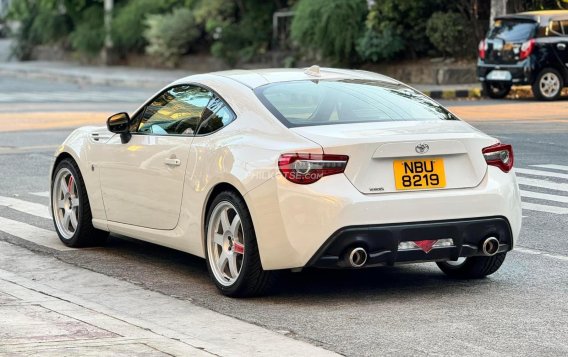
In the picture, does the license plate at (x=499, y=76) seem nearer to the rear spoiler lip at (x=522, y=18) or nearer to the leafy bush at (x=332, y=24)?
the rear spoiler lip at (x=522, y=18)

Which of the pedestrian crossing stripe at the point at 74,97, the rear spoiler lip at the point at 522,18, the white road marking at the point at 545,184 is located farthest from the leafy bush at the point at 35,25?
the white road marking at the point at 545,184

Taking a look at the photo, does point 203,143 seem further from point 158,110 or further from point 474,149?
point 474,149

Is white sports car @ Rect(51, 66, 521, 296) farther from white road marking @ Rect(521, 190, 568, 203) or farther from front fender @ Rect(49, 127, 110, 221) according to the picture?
white road marking @ Rect(521, 190, 568, 203)

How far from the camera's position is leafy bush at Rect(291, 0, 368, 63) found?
31.3 metres

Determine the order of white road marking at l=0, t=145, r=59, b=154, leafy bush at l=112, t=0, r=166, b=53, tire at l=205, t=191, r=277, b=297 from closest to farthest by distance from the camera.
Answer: tire at l=205, t=191, r=277, b=297, white road marking at l=0, t=145, r=59, b=154, leafy bush at l=112, t=0, r=166, b=53

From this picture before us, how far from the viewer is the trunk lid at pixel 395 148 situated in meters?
7.67

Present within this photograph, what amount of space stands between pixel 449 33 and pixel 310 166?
75.4ft

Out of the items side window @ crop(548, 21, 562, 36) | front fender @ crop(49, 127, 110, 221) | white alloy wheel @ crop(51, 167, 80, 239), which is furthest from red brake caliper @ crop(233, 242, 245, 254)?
side window @ crop(548, 21, 562, 36)

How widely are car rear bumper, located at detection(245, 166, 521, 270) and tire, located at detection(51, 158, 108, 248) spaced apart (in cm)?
247

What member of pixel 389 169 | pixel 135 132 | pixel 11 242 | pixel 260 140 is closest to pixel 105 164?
pixel 135 132

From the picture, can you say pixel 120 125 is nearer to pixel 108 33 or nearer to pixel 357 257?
pixel 357 257

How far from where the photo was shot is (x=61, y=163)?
10.3 m

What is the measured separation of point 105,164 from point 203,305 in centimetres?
204

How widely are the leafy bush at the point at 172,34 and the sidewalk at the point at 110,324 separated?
3027 centimetres
